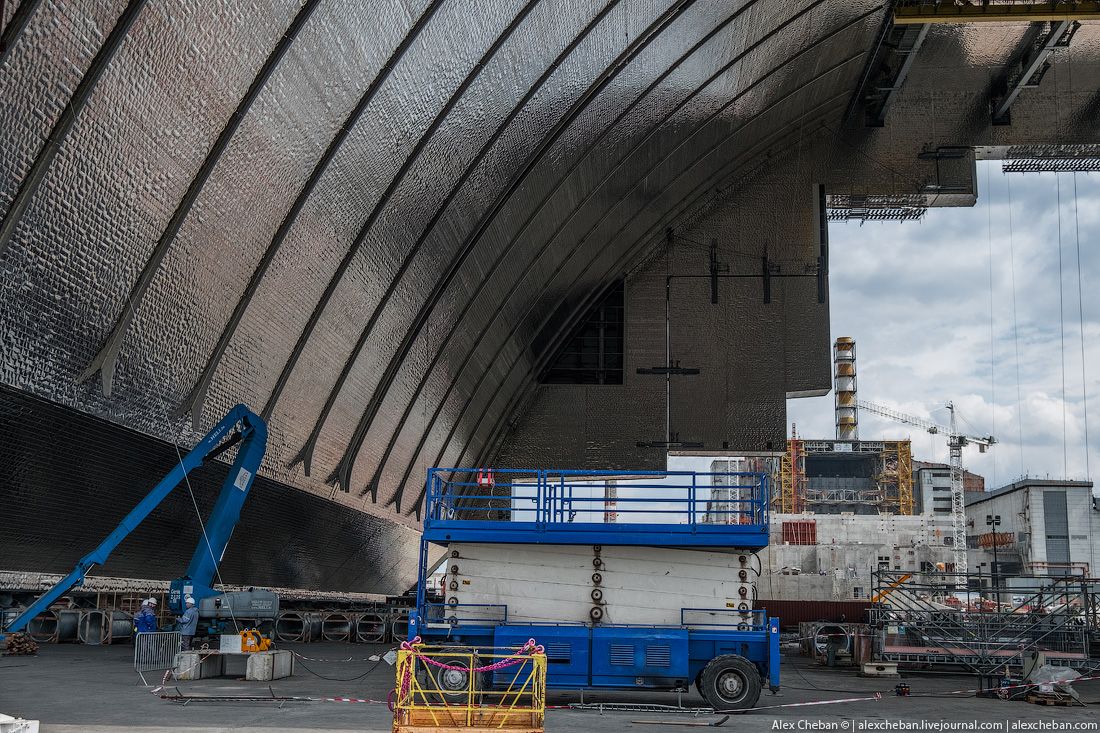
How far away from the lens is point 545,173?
96.4ft

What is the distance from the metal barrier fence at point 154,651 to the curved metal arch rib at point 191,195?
6.03 m

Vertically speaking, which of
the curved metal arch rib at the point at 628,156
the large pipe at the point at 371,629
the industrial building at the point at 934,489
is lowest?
the large pipe at the point at 371,629

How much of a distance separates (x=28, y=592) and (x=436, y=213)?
12553mm

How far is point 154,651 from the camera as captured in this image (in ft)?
70.0

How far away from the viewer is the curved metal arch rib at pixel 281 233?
20234 mm

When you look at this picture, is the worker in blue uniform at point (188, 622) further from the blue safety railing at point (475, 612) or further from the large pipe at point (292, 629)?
the large pipe at point (292, 629)

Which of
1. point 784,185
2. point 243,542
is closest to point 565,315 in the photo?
point 784,185

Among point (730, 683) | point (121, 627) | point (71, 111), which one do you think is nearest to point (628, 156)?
point (730, 683)

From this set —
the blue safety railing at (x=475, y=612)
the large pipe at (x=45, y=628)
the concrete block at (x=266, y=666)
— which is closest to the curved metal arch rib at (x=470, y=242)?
the concrete block at (x=266, y=666)

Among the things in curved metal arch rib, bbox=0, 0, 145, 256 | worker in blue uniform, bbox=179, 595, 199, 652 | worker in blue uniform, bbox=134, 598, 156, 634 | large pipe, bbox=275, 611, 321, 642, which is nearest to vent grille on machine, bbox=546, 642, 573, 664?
worker in blue uniform, bbox=179, 595, 199, 652

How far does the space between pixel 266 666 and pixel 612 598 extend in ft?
22.5

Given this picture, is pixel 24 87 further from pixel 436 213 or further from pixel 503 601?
pixel 436 213

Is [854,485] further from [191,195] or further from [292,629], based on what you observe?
[191,195]

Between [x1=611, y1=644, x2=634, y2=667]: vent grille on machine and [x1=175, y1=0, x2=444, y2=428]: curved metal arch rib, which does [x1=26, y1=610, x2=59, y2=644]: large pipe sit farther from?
[x1=611, y1=644, x2=634, y2=667]: vent grille on machine
